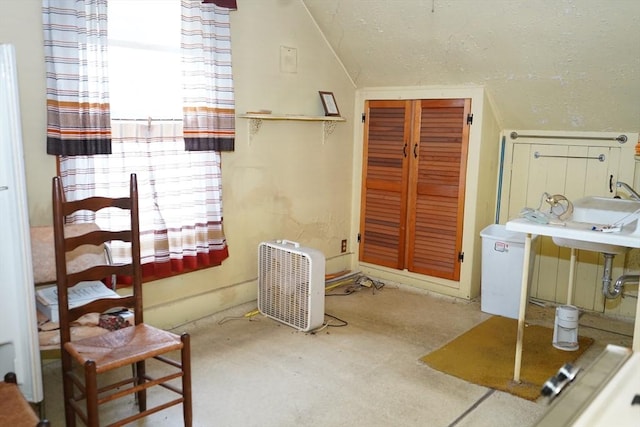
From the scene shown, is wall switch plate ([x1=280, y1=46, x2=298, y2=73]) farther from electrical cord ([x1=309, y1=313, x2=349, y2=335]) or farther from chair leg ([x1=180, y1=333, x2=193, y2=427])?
chair leg ([x1=180, y1=333, x2=193, y2=427])

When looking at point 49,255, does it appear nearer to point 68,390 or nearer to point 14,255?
point 14,255

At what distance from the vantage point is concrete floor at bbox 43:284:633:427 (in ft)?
8.45

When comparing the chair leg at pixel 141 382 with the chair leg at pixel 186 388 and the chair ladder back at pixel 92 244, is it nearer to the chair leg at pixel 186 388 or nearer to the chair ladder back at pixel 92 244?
the chair ladder back at pixel 92 244

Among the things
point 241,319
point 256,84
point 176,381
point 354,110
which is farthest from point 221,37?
point 176,381

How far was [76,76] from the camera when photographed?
9.37ft

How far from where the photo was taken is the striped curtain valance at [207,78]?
3344mm

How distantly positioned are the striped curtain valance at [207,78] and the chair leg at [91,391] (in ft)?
5.51

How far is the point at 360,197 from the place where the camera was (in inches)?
186

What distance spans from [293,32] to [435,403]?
2705 mm

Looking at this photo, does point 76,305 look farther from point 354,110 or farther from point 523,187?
point 523,187

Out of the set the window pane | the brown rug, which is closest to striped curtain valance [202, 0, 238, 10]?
the window pane

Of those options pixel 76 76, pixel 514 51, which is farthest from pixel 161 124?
pixel 514 51

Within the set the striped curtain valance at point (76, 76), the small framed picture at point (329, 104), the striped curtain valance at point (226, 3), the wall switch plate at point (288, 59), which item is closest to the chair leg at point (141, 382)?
the striped curtain valance at point (76, 76)

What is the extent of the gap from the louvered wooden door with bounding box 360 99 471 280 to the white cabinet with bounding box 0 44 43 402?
2.83 metres
